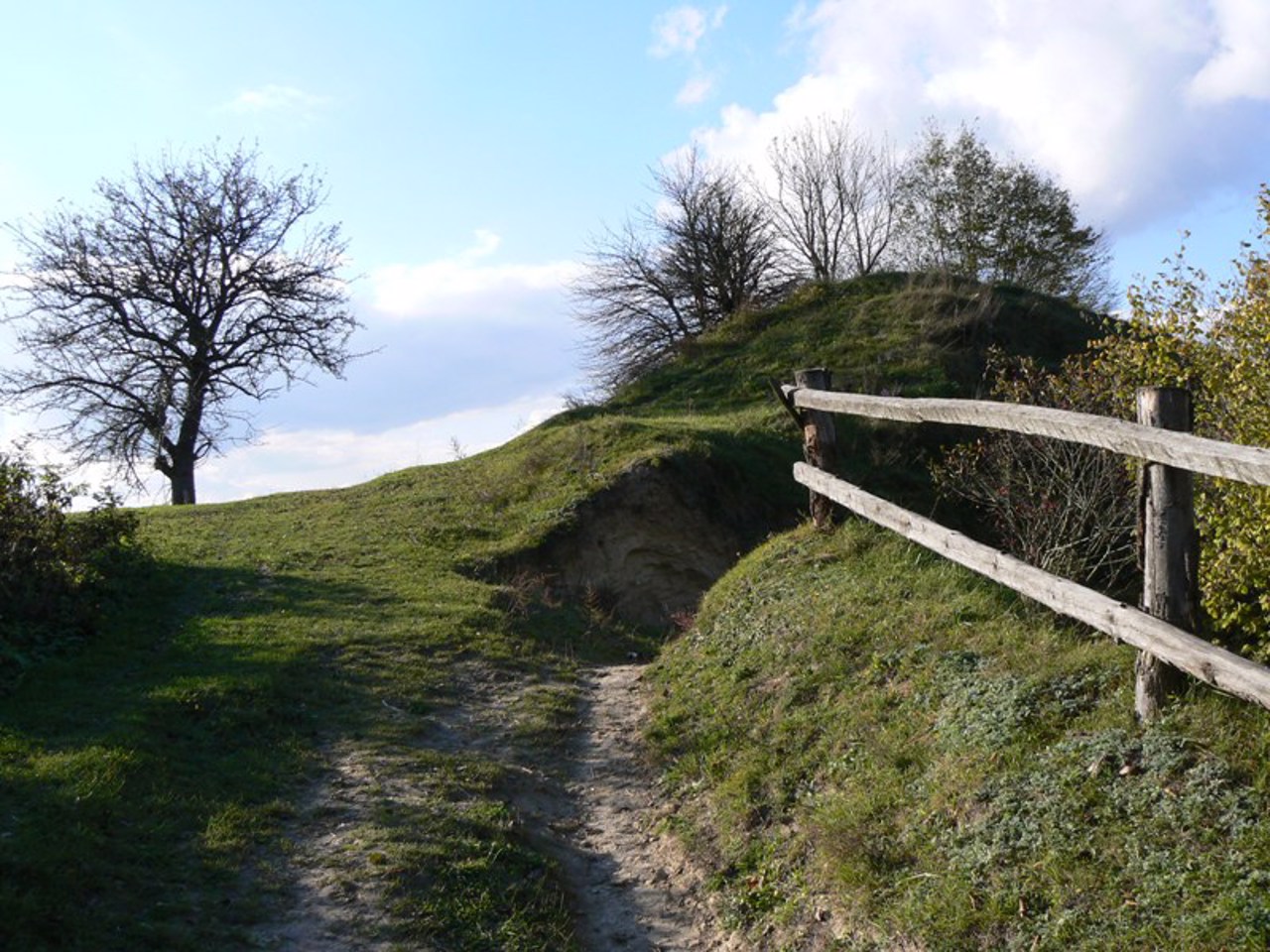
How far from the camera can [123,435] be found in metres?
27.8

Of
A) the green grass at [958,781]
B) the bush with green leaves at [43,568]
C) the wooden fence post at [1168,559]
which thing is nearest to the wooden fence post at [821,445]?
the green grass at [958,781]

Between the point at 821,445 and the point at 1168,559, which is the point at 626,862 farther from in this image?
the point at 821,445

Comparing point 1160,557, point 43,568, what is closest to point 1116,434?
point 1160,557

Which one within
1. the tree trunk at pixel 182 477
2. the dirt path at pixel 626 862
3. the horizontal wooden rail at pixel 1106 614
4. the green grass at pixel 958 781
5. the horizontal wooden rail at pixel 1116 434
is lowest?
the dirt path at pixel 626 862

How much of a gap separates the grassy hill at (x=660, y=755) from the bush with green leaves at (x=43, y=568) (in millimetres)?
390

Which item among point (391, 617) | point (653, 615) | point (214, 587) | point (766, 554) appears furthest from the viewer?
point (653, 615)

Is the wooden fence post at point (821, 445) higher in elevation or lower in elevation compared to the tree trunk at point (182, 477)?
lower

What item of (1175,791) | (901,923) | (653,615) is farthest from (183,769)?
(653,615)

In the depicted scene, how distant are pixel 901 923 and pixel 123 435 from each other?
90.2ft

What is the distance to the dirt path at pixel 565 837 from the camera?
587 centimetres

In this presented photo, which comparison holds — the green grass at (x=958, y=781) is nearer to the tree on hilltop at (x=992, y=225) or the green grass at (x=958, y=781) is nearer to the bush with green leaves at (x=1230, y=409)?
the bush with green leaves at (x=1230, y=409)

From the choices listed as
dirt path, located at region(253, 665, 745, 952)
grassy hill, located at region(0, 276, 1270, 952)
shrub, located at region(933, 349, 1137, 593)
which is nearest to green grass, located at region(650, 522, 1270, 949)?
grassy hill, located at region(0, 276, 1270, 952)

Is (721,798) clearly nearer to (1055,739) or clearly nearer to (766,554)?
(1055,739)

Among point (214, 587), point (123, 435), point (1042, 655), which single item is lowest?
point (1042, 655)
